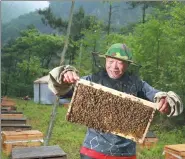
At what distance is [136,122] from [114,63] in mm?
510

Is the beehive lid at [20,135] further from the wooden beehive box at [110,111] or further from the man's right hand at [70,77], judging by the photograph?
the man's right hand at [70,77]

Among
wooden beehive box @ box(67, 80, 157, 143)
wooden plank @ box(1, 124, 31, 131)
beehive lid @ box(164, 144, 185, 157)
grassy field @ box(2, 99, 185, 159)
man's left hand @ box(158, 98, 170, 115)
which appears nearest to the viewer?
man's left hand @ box(158, 98, 170, 115)

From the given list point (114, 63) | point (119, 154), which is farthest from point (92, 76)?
point (119, 154)

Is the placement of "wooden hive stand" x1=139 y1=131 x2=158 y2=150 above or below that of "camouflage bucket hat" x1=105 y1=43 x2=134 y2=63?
below

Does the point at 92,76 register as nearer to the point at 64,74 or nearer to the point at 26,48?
the point at 64,74

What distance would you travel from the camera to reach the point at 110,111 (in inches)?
114

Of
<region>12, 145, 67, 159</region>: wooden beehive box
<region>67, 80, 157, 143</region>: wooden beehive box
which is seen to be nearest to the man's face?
<region>67, 80, 157, 143</region>: wooden beehive box

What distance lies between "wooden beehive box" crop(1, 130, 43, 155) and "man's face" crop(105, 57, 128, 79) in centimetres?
705

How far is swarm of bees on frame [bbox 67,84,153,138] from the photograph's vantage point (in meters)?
2.85

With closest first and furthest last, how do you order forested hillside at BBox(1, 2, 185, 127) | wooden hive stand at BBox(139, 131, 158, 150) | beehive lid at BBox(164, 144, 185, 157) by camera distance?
1. beehive lid at BBox(164, 144, 185, 157)
2. wooden hive stand at BBox(139, 131, 158, 150)
3. forested hillside at BBox(1, 2, 185, 127)

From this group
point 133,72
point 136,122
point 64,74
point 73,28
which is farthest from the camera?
point 73,28

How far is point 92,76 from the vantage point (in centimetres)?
302

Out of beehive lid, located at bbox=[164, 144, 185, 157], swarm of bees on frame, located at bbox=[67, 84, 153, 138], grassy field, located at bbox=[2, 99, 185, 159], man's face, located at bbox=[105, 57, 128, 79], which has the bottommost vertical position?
grassy field, located at bbox=[2, 99, 185, 159]

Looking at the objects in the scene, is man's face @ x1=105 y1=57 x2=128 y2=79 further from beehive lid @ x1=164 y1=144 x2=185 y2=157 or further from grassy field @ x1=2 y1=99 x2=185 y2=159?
grassy field @ x1=2 y1=99 x2=185 y2=159
